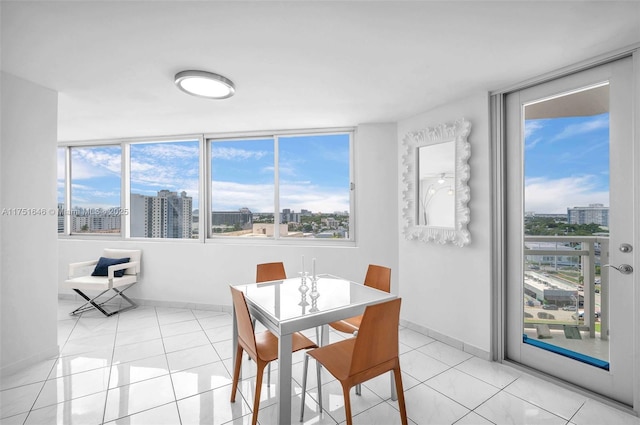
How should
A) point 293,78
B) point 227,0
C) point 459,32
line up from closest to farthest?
point 227,0
point 459,32
point 293,78

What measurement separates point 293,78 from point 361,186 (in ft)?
5.78

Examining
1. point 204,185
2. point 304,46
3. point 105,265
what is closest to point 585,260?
point 304,46

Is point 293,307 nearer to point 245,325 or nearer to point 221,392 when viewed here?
point 245,325

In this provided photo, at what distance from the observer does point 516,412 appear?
2.02 m

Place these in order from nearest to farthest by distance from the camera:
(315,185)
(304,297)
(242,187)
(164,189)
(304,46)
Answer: (304,46)
(304,297)
(315,185)
(242,187)
(164,189)

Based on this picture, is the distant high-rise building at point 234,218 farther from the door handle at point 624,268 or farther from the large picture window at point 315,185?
the door handle at point 624,268

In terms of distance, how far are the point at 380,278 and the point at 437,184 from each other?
131 cm

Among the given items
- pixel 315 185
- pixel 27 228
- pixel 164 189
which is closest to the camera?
pixel 27 228

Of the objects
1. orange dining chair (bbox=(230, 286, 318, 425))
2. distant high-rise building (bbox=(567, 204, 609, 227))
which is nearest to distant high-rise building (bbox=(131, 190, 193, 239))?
orange dining chair (bbox=(230, 286, 318, 425))

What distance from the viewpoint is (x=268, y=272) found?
3.00 meters

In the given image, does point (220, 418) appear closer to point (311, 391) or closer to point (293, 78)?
point (311, 391)

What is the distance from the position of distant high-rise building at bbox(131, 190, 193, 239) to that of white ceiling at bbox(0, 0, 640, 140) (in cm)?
174

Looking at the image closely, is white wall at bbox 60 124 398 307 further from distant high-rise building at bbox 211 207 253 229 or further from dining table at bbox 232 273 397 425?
dining table at bbox 232 273 397 425

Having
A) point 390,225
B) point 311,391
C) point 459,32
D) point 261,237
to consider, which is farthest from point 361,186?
point 311,391
